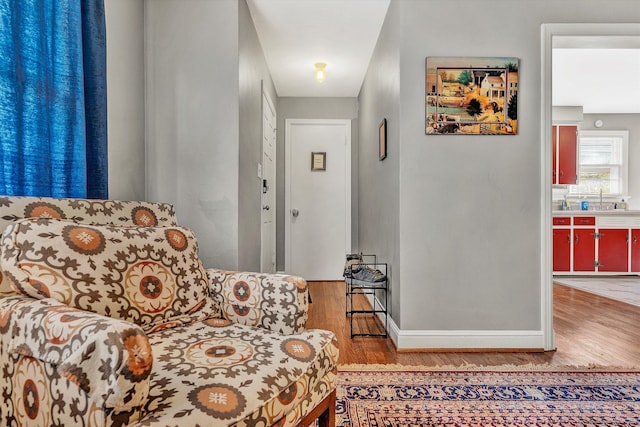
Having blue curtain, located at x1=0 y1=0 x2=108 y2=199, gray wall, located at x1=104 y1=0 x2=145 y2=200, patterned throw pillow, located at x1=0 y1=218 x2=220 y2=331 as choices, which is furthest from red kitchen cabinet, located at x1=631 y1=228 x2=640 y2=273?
blue curtain, located at x1=0 y1=0 x2=108 y2=199

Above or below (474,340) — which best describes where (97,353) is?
above

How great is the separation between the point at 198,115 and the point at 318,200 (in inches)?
A: 99.5

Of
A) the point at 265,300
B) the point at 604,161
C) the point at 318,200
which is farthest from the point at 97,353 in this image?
the point at 604,161

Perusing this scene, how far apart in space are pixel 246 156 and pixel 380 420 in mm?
1820

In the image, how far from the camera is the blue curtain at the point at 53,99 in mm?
1321

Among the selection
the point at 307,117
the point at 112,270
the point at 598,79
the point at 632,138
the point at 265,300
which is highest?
the point at 598,79

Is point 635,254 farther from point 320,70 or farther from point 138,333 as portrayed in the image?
point 138,333

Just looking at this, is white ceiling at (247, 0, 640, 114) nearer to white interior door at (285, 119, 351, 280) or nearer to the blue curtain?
white interior door at (285, 119, 351, 280)

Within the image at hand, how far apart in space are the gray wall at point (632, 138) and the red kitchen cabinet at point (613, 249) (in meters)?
1.09

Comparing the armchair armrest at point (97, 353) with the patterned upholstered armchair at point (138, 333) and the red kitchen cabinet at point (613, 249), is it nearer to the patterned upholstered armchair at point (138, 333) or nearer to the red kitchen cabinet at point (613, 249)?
the patterned upholstered armchair at point (138, 333)

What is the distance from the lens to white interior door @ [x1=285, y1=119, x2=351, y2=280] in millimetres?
4613

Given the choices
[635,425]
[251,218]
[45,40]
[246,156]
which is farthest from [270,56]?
[635,425]

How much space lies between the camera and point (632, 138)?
5.52 m

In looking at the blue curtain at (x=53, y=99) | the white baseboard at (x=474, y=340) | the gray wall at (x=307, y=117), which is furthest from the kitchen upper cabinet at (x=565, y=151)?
the blue curtain at (x=53, y=99)
